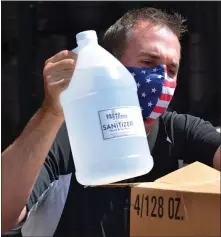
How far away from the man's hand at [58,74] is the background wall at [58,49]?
2488mm

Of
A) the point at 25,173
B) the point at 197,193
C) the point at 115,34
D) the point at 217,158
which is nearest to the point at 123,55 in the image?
the point at 115,34

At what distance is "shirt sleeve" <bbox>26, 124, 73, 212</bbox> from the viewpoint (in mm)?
1810

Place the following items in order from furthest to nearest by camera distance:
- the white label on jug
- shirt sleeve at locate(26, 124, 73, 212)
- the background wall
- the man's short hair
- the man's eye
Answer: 1. the background wall
2. the man's short hair
3. the man's eye
4. shirt sleeve at locate(26, 124, 73, 212)
5. the white label on jug

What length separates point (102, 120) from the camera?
127cm

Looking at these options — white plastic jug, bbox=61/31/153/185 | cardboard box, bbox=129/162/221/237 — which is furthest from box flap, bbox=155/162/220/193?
white plastic jug, bbox=61/31/153/185

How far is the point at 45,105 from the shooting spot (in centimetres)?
153

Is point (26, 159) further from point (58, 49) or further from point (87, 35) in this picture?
point (58, 49)

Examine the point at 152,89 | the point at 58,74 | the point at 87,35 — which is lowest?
the point at 152,89

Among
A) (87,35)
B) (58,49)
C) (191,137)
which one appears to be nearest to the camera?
(87,35)

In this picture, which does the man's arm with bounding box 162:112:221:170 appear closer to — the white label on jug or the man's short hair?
the man's short hair

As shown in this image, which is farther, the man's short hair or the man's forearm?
the man's short hair

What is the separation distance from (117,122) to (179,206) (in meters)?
0.24

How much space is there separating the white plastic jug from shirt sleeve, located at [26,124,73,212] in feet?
1.35

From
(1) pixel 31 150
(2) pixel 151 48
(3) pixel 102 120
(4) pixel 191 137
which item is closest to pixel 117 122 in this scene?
(3) pixel 102 120
